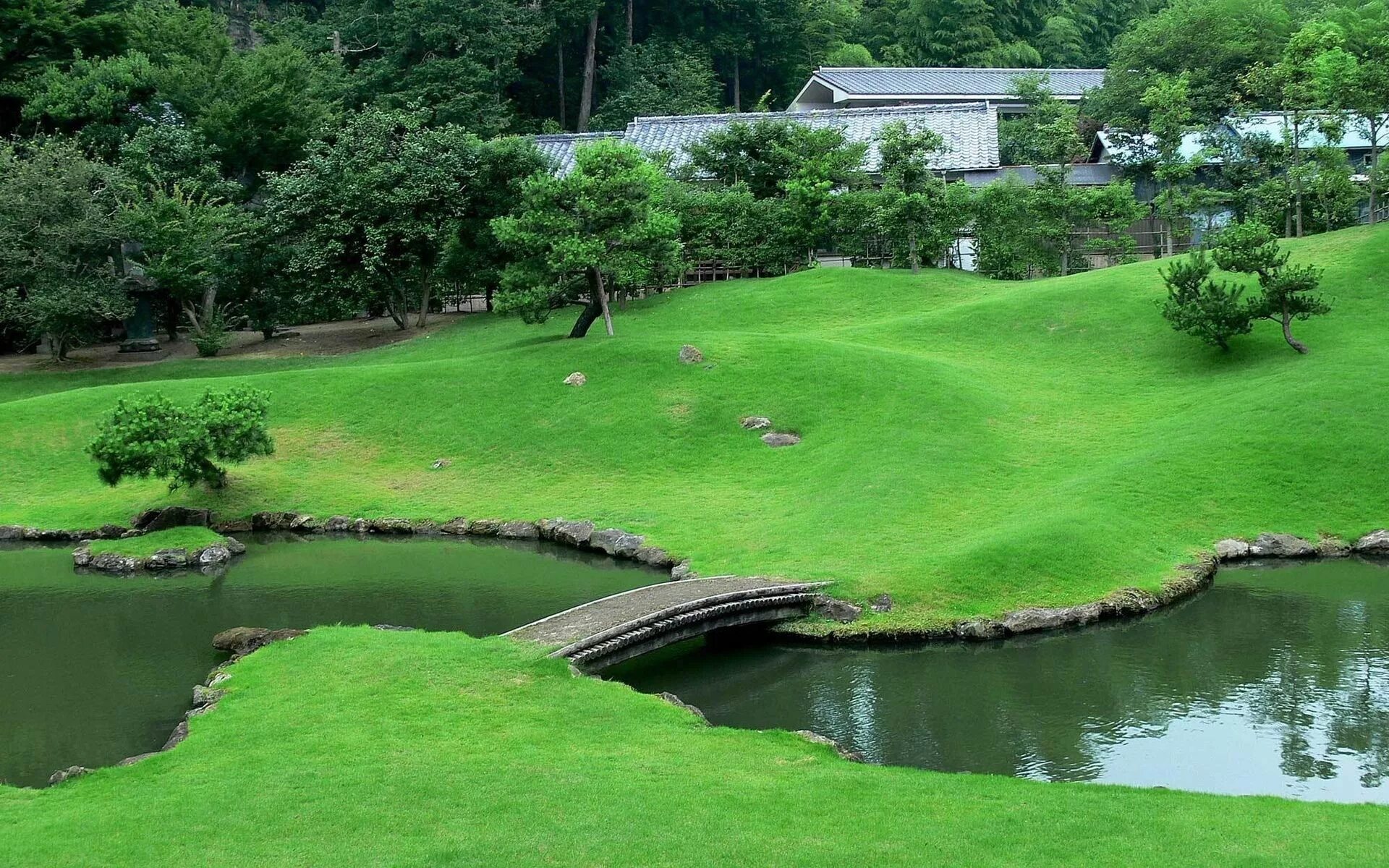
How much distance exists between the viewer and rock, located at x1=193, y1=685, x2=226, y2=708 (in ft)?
71.2

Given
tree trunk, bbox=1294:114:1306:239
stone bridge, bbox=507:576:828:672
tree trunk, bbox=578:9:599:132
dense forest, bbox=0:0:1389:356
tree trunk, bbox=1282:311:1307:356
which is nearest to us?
stone bridge, bbox=507:576:828:672

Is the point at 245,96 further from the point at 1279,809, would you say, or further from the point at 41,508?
the point at 1279,809

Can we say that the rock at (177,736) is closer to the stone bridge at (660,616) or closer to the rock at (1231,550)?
the stone bridge at (660,616)

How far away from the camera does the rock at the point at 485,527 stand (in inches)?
1410

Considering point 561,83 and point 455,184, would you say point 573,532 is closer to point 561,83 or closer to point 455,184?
point 455,184

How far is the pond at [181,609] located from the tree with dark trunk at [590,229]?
1335cm

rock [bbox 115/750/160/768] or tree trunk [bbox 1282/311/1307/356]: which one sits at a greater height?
tree trunk [bbox 1282/311/1307/356]

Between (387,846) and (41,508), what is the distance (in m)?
29.3

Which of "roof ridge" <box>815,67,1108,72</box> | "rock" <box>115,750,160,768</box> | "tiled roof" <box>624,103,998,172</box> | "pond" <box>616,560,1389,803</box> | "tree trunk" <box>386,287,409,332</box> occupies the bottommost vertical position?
"pond" <box>616,560,1389,803</box>

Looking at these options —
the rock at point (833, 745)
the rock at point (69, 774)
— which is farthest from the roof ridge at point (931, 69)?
the rock at point (69, 774)

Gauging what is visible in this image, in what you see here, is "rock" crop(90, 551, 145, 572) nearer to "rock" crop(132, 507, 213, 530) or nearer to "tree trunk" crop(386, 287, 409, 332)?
"rock" crop(132, 507, 213, 530)

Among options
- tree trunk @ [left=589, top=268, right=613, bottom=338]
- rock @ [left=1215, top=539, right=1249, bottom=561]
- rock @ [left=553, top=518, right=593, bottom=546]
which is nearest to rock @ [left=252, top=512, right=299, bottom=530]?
rock @ [left=553, top=518, right=593, bottom=546]

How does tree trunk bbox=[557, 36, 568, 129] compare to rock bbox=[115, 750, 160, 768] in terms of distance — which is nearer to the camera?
rock bbox=[115, 750, 160, 768]

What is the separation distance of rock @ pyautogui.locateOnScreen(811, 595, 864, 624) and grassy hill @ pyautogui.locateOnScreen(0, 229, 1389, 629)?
0.49 meters
